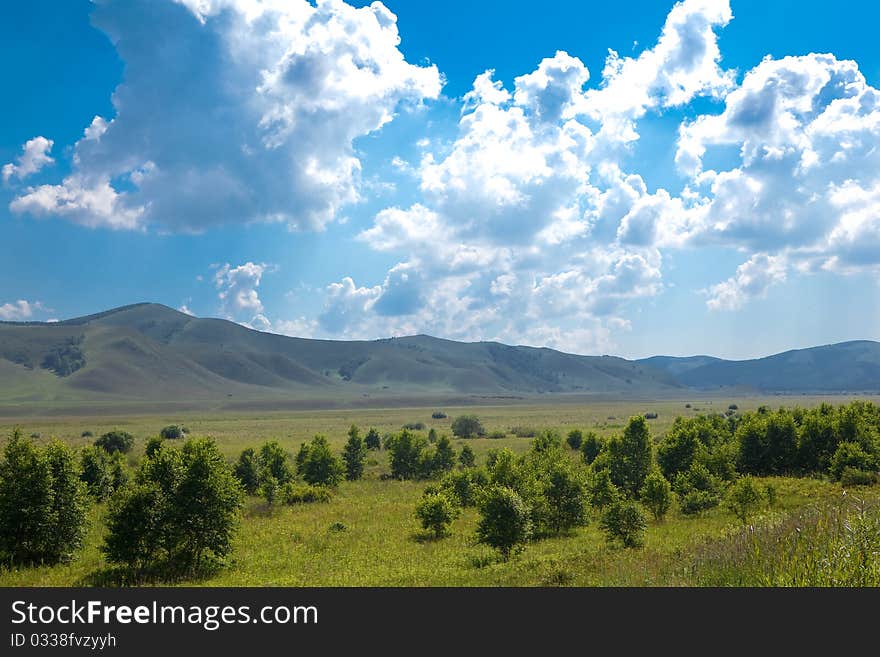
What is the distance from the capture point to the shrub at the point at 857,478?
47.4 m

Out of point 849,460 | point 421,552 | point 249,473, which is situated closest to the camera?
point 421,552

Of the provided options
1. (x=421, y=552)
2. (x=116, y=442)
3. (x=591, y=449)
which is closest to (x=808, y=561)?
(x=421, y=552)

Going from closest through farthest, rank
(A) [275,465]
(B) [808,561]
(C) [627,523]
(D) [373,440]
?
(B) [808,561]
(C) [627,523]
(A) [275,465]
(D) [373,440]

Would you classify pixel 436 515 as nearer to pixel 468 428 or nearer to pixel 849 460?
pixel 849 460

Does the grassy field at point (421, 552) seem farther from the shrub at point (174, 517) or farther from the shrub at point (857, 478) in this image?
the shrub at point (857, 478)

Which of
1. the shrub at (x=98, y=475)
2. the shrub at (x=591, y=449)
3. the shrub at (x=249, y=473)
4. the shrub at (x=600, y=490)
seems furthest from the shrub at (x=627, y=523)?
the shrub at (x=98, y=475)

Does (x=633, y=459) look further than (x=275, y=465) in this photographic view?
No

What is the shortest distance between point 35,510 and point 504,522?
85.6 feet

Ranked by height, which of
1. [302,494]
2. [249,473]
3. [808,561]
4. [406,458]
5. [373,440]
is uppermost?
[808,561]

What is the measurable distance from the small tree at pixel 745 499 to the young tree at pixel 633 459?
1347 cm

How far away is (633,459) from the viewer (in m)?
54.3
